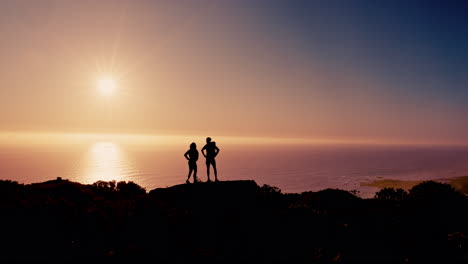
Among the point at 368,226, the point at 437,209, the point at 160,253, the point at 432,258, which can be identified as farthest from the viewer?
the point at 437,209

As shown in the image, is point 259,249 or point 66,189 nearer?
point 259,249

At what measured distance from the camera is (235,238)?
994 cm

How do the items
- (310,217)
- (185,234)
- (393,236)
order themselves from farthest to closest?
(310,217) < (393,236) < (185,234)

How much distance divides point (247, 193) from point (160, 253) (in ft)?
27.0

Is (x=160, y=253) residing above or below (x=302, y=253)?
above

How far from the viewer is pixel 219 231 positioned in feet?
34.3

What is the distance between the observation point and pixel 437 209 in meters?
15.5

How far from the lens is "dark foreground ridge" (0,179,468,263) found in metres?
8.35

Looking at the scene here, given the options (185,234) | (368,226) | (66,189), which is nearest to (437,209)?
(368,226)

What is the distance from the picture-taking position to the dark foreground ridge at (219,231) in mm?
8352

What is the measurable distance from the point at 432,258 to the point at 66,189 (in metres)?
19.0

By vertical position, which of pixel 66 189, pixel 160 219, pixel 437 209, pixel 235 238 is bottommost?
pixel 437 209

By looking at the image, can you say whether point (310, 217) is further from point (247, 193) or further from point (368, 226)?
point (247, 193)

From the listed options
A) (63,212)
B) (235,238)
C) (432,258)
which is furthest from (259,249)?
(63,212)
